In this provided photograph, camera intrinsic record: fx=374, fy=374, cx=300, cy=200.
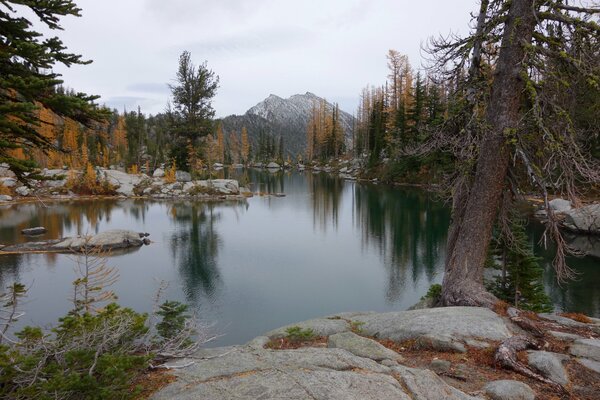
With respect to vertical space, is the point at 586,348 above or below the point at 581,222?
above

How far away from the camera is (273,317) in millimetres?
15062

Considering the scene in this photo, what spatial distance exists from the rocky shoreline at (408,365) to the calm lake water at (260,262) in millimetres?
5438

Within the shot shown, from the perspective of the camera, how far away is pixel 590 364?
18.1ft

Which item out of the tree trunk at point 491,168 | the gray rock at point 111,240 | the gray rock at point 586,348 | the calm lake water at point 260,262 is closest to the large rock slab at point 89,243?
the gray rock at point 111,240

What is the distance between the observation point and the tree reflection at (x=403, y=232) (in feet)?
69.1

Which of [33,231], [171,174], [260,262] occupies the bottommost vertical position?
[260,262]

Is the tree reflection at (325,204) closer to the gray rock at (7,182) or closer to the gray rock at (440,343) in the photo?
the gray rock at (440,343)

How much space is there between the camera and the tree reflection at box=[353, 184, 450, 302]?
21062 millimetres

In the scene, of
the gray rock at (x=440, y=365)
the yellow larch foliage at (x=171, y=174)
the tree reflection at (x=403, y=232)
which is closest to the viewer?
the gray rock at (x=440, y=365)

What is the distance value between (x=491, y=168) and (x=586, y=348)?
429cm

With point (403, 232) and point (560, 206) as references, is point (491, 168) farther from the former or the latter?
point (560, 206)

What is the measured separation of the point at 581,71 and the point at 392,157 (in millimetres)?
56609

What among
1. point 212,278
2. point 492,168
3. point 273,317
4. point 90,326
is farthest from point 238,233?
point 90,326

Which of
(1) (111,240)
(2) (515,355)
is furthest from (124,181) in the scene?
(2) (515,355)
